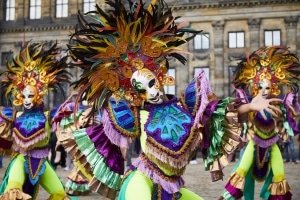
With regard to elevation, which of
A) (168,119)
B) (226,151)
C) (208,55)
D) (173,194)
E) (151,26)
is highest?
(208,55)

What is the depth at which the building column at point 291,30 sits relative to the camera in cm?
2647

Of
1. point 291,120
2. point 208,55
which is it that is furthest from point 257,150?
point 208,55

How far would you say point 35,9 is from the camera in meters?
32.0

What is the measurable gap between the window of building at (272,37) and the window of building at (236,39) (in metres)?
1.34

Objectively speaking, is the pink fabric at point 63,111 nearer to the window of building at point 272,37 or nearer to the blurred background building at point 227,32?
the blurred background building at point 227,32

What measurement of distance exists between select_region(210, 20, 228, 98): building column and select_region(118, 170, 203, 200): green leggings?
77.8ft

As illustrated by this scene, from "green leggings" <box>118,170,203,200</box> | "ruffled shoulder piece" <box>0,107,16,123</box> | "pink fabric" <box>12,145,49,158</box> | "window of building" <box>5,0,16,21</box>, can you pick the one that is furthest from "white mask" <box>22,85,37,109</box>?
"window of building" <box>5,0,16,21</box>

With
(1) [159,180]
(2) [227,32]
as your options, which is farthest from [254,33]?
(1) [159,180]

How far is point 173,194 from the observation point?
3.69m

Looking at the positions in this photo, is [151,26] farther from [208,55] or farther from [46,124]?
[208,55]

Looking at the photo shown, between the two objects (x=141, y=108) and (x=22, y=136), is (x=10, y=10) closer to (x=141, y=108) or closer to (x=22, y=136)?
(x=22, y=136)

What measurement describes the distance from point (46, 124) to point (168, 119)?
2765 mm

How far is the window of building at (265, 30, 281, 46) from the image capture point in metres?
26.8

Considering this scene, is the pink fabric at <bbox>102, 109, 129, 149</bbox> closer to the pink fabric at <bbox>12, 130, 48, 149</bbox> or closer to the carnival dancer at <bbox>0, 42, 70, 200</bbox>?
the carnival dancer at <bbox>0, 42, 70, 200</bbox>
